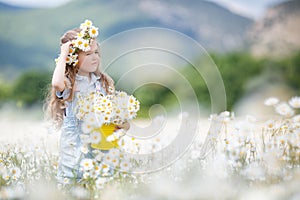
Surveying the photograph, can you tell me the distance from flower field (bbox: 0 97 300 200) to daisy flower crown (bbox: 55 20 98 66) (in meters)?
0.53

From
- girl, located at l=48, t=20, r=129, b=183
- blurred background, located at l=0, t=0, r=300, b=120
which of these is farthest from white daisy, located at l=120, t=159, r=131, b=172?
blurred background, located at l=0, t=0, r=300, b=120

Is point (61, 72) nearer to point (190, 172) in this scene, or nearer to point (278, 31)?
point (190, 172)

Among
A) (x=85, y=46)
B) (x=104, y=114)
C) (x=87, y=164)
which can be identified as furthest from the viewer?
(x=85, y=46)

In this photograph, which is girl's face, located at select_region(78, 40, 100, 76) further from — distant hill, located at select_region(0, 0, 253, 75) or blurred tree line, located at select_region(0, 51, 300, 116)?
distant hill, located at select_region(0, 0, 253, 75)

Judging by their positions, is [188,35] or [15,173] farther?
[188,35]

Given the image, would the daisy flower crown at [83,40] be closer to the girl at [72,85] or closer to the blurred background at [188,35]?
the girl at [72,85]

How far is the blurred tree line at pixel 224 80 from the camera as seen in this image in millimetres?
7832

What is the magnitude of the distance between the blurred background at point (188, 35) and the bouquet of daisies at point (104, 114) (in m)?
4.23

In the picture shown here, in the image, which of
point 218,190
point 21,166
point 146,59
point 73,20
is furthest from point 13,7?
point 218,190

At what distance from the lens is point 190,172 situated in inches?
87.3

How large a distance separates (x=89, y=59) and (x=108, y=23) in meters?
11.1

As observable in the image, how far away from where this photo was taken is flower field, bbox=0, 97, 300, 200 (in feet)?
6.07

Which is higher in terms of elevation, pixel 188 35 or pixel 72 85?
pixel 188 35

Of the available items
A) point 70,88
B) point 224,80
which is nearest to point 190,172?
point 70,88
